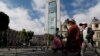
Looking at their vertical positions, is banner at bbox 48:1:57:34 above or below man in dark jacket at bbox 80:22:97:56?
above

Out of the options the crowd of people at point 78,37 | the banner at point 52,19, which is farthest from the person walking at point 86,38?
the banner at point 52,19

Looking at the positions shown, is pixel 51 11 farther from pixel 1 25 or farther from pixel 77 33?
pixel 77 33

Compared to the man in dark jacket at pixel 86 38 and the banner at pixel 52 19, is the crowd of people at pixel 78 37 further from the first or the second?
the banner at pixel 52 19

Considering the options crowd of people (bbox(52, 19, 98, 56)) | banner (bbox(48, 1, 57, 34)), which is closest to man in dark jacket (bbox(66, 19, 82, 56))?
Result: crowd of people (bbox(52, 19, 98, 56))

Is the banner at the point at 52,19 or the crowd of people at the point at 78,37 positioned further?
the banner at the point at 52,19

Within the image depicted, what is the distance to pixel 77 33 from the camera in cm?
1023

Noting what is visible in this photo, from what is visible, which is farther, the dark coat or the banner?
the banner

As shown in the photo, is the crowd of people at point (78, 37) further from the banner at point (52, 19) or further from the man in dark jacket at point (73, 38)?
the banner at point (52, 19)

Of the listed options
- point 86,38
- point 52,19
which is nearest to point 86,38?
point 86,38

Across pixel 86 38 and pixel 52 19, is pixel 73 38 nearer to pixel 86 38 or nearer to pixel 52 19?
pixel 86 38

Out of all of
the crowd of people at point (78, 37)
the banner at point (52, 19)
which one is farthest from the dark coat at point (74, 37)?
the banner at point (52, 19)

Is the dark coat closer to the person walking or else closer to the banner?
the person walking

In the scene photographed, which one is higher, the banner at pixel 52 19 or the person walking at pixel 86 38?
the banner at pixel 52 19

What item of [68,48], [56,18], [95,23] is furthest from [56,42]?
[56,18]
